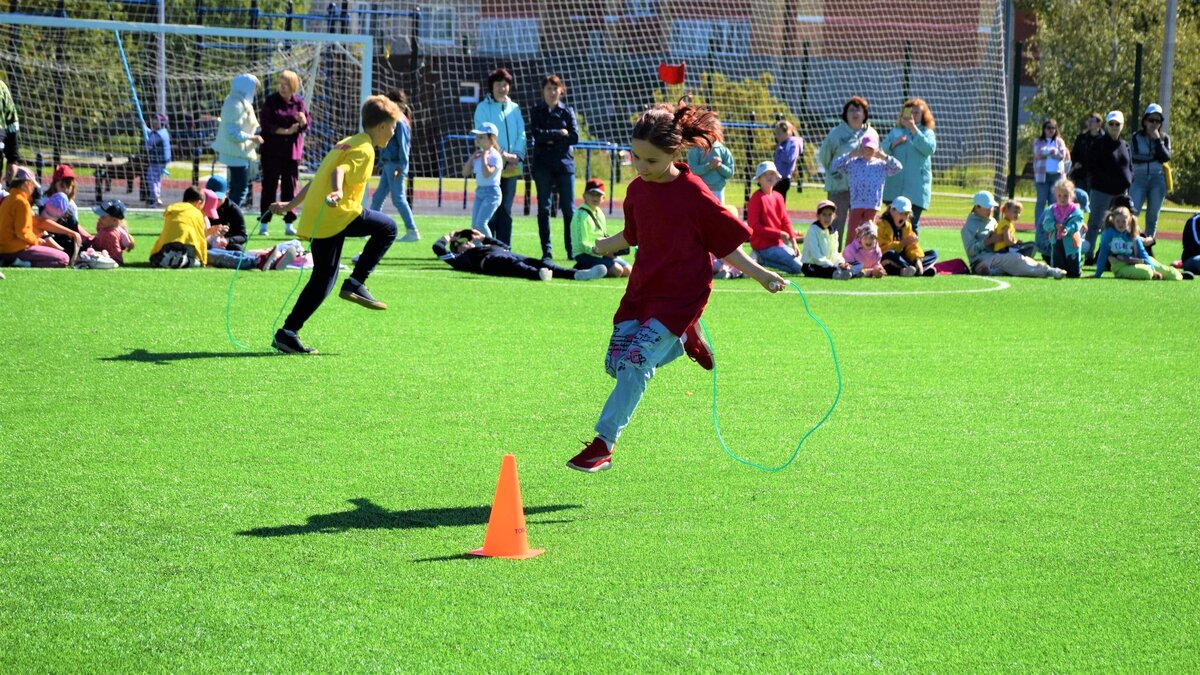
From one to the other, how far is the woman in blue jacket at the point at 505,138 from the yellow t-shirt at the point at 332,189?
6.91m

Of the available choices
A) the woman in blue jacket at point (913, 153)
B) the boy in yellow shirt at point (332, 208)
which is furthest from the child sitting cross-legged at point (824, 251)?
the boy in yellow shirt at point (332, 208)

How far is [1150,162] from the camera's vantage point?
62.6 ft

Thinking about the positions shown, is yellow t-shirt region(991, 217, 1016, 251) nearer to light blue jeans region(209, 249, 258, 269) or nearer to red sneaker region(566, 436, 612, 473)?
light blue jeans region(209, 249, 258, 269)

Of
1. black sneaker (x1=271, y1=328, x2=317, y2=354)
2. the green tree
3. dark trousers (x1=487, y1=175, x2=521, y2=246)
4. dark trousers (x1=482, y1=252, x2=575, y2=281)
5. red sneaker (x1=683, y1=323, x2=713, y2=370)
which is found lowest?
black sneaker (x1=271, y1=328, x2=317, y2=354)

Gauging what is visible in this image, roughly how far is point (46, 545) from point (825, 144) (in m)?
13.2

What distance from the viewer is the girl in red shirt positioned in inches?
232

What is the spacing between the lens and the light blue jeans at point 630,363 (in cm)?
588

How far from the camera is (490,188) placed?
16.1m

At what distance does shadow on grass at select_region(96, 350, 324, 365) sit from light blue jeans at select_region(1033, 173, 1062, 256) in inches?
465

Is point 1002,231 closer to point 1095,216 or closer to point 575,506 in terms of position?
point 1095,216

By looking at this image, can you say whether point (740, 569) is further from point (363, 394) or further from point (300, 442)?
point (363, 394)

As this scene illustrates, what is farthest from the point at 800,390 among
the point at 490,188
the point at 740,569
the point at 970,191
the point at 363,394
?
the point at 970,191

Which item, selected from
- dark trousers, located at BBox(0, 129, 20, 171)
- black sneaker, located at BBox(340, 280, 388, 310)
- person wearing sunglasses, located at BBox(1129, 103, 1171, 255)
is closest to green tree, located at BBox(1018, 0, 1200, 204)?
person wearing sunglasses, located at BBox(1129, 103, 1171, 255)

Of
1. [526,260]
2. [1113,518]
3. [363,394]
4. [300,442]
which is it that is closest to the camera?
[1113,518]
